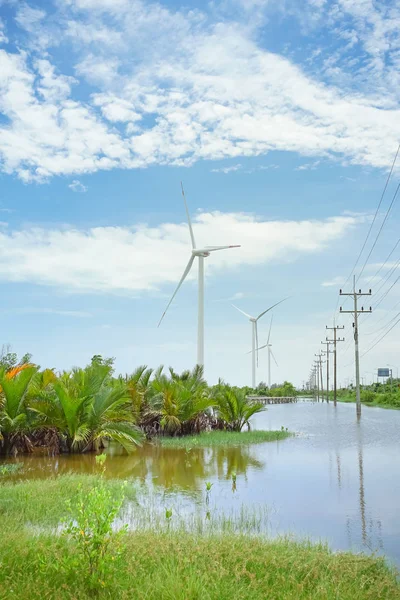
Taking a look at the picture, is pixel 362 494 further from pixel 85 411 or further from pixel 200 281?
pixel 200 281

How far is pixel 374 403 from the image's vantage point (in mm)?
72062

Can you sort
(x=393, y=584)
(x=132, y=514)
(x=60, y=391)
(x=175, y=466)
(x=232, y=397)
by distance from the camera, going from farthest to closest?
(x=232, y=397), (x=60, y=391), (x=175, y=466), (x=132, y=514), (x=393, y=584)

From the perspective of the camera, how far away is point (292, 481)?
1390 cm

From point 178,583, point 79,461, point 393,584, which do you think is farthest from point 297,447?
point 178,583

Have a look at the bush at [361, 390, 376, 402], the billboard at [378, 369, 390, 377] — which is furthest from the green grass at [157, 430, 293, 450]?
the billboard at [378, 369, 390, 377]

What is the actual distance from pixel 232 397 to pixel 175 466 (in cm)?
971

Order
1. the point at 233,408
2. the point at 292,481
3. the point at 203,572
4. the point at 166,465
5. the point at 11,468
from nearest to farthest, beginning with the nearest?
the point at 203,572 → the point at 292,481 → the point at 11,468 → the point at 166,465 → the point at 233,408

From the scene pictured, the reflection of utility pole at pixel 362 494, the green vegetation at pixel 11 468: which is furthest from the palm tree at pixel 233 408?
the green vegetation at pixel 11 468

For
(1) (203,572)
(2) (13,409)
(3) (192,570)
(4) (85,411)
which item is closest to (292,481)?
(4) (85,411)

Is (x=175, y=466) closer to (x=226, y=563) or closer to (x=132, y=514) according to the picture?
(x=132, y=514)

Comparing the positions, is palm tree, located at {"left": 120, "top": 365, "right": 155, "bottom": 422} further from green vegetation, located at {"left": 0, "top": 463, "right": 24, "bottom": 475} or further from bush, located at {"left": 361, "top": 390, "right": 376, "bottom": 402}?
bush, located at {"left": 361, "top": 390, "right": 376, "bottom": 402}

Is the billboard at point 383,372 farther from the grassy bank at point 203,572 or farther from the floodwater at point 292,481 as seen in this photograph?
the grassy bank at point 203,572

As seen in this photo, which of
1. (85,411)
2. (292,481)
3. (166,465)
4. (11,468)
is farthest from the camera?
(85,411)

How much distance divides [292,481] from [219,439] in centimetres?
869
